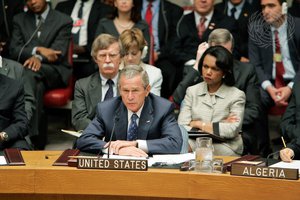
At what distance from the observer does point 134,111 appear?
15.3 feet

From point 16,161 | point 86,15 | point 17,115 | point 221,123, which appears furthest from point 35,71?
point 16,161

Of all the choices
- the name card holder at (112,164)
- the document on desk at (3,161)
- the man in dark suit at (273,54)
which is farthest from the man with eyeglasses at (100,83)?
the name card holder at (112,164)

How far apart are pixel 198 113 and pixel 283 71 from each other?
140 centimetres

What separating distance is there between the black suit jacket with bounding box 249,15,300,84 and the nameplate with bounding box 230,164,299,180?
2.72 m

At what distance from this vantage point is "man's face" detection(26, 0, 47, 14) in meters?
6.95

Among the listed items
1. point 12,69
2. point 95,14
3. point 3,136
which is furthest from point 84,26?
point 3,136

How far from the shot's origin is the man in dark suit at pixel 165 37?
6902mm

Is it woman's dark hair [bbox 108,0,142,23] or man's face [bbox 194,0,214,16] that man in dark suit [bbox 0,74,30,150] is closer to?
woman's dark hair [bbox 108,0,142,23]

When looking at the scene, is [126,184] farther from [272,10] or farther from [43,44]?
[43,44]

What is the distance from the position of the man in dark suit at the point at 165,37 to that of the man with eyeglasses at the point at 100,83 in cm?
130

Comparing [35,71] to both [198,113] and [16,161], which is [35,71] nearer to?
[198,113]

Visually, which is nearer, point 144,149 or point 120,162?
point 120,162

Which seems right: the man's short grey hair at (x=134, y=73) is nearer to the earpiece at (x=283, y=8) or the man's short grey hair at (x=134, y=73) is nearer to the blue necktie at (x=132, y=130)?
the blue necktie at (x=132, y=130)

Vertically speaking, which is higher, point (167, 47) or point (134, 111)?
point (167, 47)
